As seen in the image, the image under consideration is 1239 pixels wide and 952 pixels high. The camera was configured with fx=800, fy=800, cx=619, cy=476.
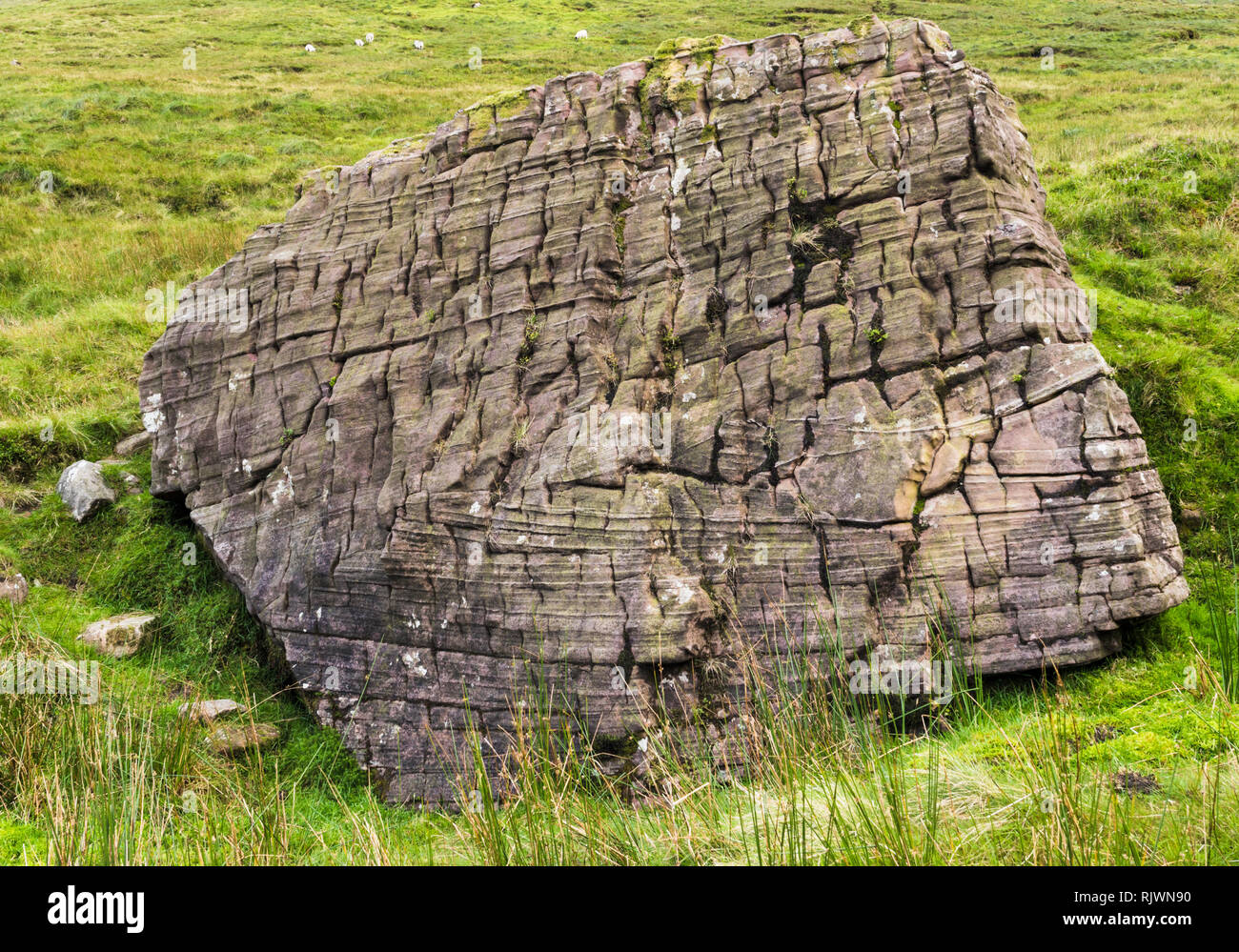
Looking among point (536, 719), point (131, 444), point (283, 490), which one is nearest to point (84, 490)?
point (131, 444)

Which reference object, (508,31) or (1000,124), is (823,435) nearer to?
(1000,124)

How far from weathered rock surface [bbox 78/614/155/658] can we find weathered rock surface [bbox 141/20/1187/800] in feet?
3.39

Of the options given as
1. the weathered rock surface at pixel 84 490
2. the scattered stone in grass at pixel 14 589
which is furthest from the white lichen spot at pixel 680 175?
the scattered stone in grass at pixel 14 589

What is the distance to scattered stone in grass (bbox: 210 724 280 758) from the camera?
5883 mm

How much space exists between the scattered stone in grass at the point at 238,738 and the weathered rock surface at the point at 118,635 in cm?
185

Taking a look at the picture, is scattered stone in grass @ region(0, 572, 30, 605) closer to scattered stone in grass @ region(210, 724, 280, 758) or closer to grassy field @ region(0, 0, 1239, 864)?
grassy field @ region(0, 0, 1239, 864)

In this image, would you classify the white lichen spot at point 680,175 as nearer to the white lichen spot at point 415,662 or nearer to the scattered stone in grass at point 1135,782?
the white lichen spot at point 415,662

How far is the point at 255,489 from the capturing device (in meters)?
7.86

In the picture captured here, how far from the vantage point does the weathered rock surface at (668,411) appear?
Answer: 19.3 feet

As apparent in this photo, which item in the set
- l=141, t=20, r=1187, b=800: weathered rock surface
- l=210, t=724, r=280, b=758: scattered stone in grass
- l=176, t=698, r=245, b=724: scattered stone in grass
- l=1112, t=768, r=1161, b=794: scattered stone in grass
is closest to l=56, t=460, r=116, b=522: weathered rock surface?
l=141, t=20, r=1187, b=800: weathered rock surface

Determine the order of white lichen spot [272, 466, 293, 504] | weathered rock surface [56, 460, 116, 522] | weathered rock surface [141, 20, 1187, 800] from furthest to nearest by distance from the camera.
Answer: weathered rock surface [56, 460, 116, 522] → white lichen spot [272, 466, 293, 504] → weathered rock surface [141, 20, 1187, 800]

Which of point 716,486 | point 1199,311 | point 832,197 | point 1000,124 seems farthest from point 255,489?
point 1199,311

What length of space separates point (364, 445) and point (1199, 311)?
30.0 feet

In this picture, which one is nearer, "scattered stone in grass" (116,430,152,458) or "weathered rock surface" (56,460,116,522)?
"weathered rock surface" (56,460,116,522)
